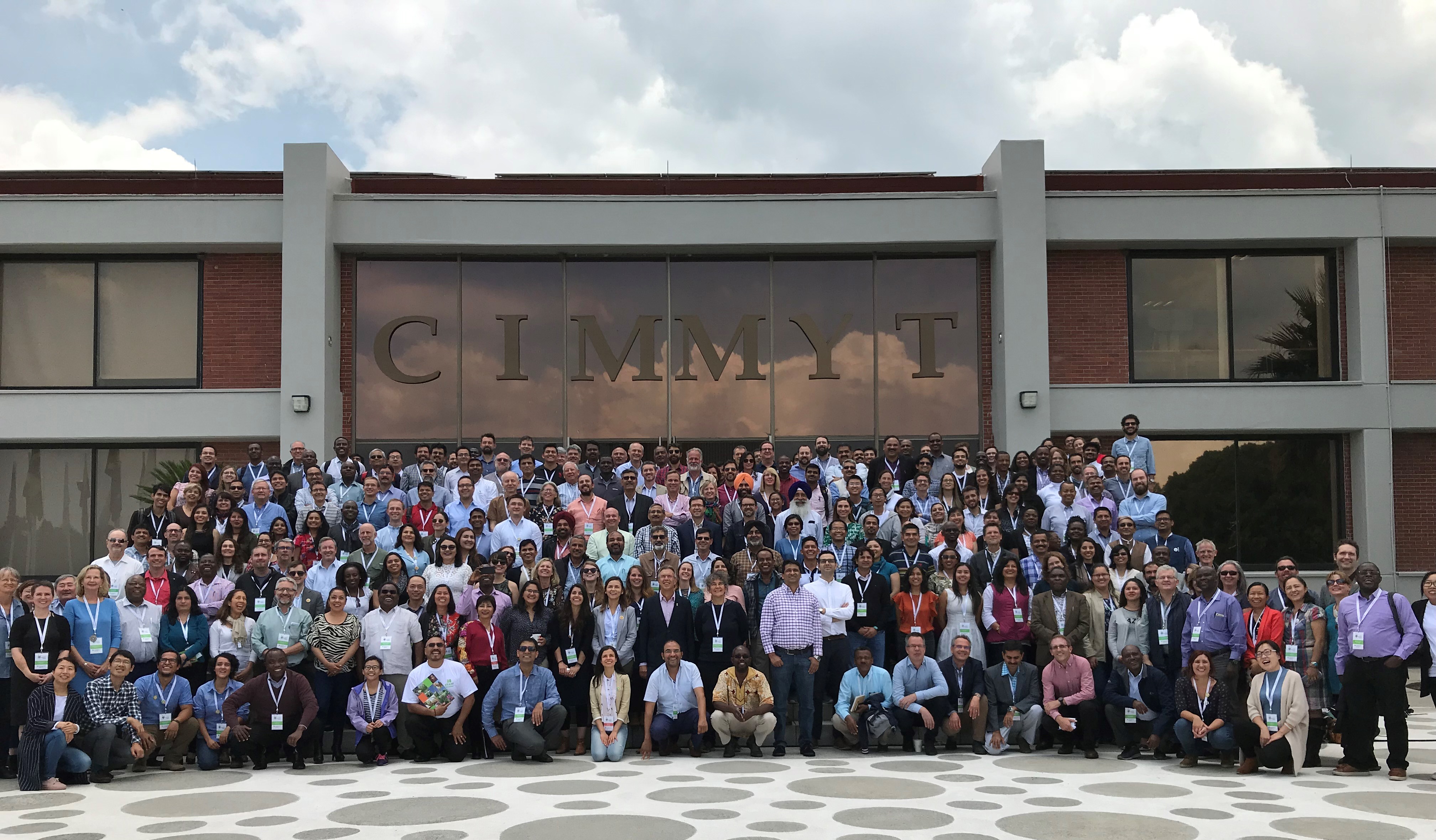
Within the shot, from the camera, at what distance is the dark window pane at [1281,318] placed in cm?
1902

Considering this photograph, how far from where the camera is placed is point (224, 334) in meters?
18.6

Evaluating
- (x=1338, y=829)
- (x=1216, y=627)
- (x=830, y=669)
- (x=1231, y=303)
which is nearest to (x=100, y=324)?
(x=830, y=669)

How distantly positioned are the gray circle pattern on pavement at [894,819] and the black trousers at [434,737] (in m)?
4.28

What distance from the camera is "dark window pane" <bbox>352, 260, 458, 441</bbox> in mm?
18656

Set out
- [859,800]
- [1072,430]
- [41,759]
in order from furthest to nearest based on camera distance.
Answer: [1072,430] → [41,759] → [859,800]

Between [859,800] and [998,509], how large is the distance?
5.31 metres

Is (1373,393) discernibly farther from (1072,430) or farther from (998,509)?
(998,509)

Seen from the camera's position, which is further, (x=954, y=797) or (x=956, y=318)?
(x=956, y=318)

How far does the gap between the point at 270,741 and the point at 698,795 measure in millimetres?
4182

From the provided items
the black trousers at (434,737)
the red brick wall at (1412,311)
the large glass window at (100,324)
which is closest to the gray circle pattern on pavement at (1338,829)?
the black trousers at (434,737)

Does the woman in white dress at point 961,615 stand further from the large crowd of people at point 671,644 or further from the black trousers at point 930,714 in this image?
the black trousers at point 930,714

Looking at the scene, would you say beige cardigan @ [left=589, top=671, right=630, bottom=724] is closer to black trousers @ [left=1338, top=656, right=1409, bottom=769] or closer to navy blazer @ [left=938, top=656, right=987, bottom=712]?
navy blazer @ [left=938, top=656, right=987, bottom=712]

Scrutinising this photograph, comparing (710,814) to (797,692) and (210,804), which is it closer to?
(797,692)

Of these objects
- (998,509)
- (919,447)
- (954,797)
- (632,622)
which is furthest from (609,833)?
(919,447)
